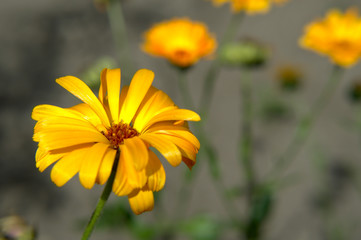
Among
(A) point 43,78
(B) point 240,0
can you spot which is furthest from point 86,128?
(A) point 43,78

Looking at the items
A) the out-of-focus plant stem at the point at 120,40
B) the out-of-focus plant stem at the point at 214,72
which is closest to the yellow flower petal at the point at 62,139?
the out-of-focus plant stem at the point at 120,40

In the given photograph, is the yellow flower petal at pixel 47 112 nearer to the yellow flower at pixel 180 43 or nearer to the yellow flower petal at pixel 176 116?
the yellow flower petal at pixel 176 116

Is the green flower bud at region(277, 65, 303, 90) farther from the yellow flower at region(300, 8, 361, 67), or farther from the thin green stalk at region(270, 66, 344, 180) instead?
the yellow flower at region(300, 8, 361, 67)

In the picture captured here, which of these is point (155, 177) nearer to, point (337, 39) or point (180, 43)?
point (180, 43)

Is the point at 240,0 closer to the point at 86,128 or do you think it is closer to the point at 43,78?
the point at 86,128

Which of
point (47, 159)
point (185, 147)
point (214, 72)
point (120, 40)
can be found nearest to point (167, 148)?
point (185, 147)

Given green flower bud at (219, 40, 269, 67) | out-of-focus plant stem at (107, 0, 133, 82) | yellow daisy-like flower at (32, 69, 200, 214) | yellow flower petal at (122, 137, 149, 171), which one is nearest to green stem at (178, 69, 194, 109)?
green flower bud at (219, 40, 269, 67)
